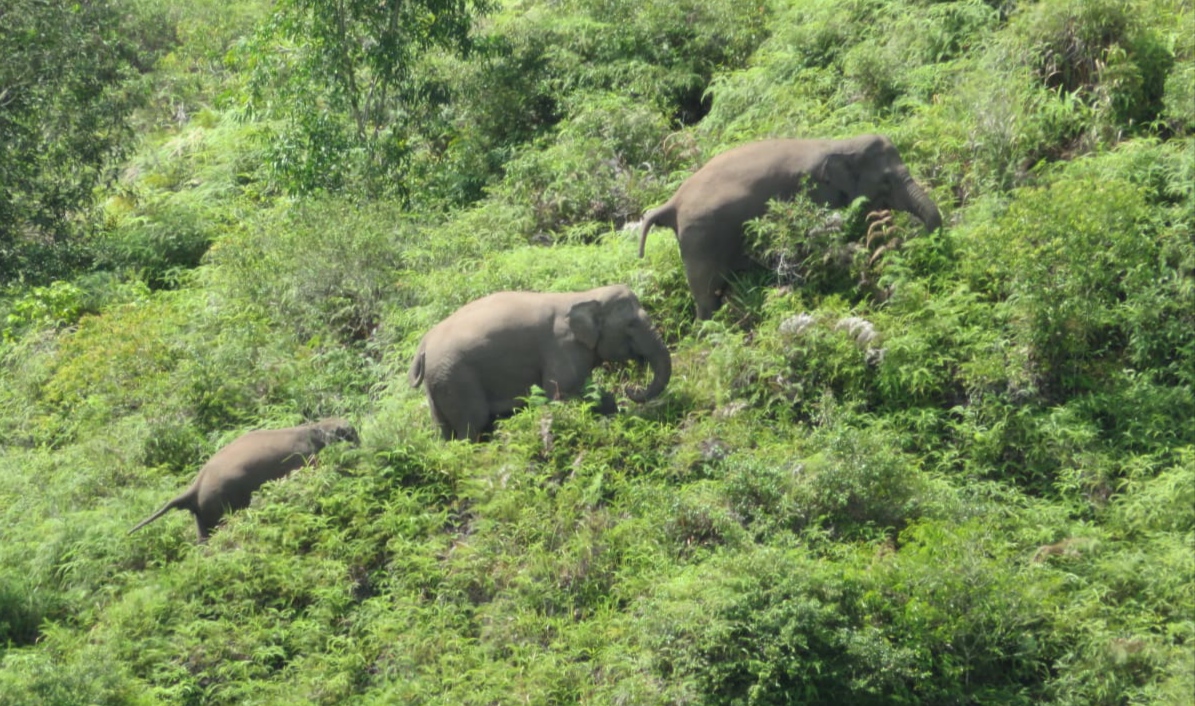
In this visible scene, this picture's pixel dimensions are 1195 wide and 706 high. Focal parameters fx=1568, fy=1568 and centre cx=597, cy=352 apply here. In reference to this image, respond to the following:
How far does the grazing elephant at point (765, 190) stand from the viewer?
1330 cm

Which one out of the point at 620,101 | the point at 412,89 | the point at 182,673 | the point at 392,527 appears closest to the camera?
the point at 182,673

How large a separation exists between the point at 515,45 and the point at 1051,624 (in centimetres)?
1282

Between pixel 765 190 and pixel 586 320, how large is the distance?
2.13 m

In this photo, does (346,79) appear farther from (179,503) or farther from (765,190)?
(179,503)

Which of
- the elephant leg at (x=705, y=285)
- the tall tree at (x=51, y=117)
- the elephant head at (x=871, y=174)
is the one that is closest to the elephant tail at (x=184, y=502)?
the elephant leg at (x=705, y=285)

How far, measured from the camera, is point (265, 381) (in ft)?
48.6

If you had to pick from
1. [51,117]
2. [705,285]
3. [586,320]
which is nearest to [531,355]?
[586,320]

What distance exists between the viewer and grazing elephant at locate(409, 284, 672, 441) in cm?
1245

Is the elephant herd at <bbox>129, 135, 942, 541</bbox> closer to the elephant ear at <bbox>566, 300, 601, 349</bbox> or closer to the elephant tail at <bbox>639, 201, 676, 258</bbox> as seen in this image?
the elephant ear at <bbox>566, 300, 601, 349</bbox>

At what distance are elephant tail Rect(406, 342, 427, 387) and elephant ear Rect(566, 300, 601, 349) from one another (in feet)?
4.17

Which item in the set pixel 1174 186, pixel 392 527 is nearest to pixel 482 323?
pixel 392 527

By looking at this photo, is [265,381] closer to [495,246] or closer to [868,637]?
[495,246]

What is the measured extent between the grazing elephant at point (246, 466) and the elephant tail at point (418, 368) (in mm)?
658

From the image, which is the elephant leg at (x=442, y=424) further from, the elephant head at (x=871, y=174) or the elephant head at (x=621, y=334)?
the elephant head at (x=871, y=174)
